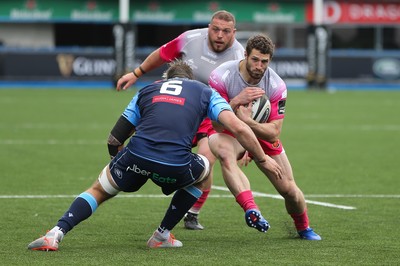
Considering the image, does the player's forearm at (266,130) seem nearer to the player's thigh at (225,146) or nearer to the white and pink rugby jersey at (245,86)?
the white and pink rugby jersey at (245,86)

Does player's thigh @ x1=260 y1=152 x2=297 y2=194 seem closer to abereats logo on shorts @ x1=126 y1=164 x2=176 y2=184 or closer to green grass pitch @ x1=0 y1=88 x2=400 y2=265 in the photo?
green grass pitch @ x1=0 y1=88 x2=400 y2=265

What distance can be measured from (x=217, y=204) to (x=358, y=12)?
3468 cm

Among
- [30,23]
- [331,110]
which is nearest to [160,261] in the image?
[331,110]

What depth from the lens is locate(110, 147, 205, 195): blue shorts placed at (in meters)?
8.15

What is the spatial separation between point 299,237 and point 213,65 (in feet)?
6.92

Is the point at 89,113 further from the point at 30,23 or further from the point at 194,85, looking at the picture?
the point at 30,23

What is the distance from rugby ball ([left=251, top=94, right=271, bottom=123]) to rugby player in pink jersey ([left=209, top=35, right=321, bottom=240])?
0.06 metres

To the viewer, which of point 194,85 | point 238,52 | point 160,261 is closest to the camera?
point 160,261

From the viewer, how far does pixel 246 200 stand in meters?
8.54

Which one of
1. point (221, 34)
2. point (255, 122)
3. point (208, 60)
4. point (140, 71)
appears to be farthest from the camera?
point (140, 71)

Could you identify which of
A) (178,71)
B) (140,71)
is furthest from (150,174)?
(140,71)

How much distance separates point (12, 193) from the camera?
1192 centimetres

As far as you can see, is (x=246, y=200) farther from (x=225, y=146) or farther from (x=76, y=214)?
(x=76, y=214)

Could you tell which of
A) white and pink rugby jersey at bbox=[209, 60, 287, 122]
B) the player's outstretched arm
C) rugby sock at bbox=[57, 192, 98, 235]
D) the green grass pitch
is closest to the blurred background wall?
the green grass pitch
